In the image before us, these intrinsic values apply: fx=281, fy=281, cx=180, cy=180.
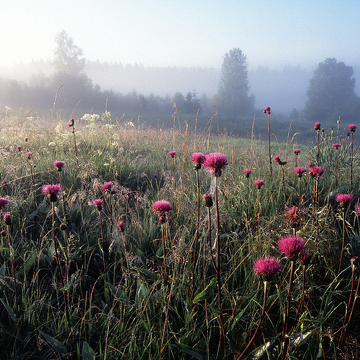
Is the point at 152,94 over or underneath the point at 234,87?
underneath

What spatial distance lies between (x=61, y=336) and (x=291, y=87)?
19633 centimetres

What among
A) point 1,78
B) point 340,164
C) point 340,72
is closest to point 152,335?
point 340,164

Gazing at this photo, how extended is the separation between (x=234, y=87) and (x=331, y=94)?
861 inches

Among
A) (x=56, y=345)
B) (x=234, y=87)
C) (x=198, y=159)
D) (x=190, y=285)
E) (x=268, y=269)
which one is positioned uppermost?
(x=234, y=87)

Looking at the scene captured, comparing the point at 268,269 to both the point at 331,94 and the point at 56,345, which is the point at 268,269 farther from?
the point at 331,94

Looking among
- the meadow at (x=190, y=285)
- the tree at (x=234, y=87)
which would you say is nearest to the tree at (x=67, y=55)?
the tree at (x=234, y=87)

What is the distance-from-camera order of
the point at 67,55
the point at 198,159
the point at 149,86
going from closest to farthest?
1. the point at 198,159
2. the point at 67,55
3. the point at 149,86

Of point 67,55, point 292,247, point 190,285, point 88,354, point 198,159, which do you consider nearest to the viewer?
point 292,247

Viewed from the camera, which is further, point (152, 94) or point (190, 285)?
point (152, 94)

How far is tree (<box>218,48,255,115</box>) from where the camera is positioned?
67125mm

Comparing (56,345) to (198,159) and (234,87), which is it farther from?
(234,87)

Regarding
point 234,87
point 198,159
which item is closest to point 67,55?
point 234,87

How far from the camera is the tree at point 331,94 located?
2330 inches

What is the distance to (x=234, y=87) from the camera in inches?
2771
